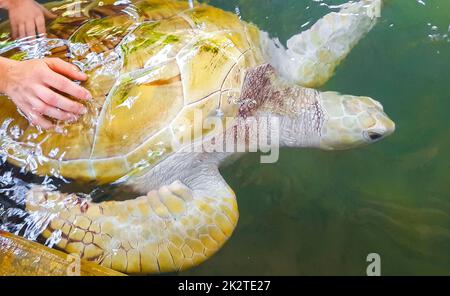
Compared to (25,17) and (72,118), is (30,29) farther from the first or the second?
(72,118)

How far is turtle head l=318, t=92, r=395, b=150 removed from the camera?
1.31 m

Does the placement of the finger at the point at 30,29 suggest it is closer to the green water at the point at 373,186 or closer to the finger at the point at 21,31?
the finger at the point at 21,31

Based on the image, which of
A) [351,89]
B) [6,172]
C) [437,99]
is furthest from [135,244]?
[437,99]

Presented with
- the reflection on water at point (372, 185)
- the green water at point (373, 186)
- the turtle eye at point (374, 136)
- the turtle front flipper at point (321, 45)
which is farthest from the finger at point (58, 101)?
the turtle eye at point (374, 136)

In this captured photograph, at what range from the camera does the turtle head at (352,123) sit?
131cm

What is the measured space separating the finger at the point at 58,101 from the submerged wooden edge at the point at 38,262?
0.37 metres

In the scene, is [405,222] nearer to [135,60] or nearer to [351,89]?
[351,89]

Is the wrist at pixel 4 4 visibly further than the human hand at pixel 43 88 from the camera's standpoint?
Yes

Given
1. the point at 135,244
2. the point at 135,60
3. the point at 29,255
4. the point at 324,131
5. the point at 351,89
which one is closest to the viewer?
the point at 29,255

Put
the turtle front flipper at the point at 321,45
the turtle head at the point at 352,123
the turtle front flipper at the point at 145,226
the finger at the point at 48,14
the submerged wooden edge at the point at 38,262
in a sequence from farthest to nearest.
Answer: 1. the turtle front flipper at the point at 321,45
2. the finger at the point at 48,14
3. the turtle head at the point at 352,123
4. the turtle front flipper at the point at 145,226
5. the submerged wooden edge at the point at 38,262

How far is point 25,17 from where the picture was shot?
1.38 metres

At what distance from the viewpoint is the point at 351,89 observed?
1.50 metres

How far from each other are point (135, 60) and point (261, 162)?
51 cm

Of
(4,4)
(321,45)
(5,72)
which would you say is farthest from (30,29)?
(321,45)
